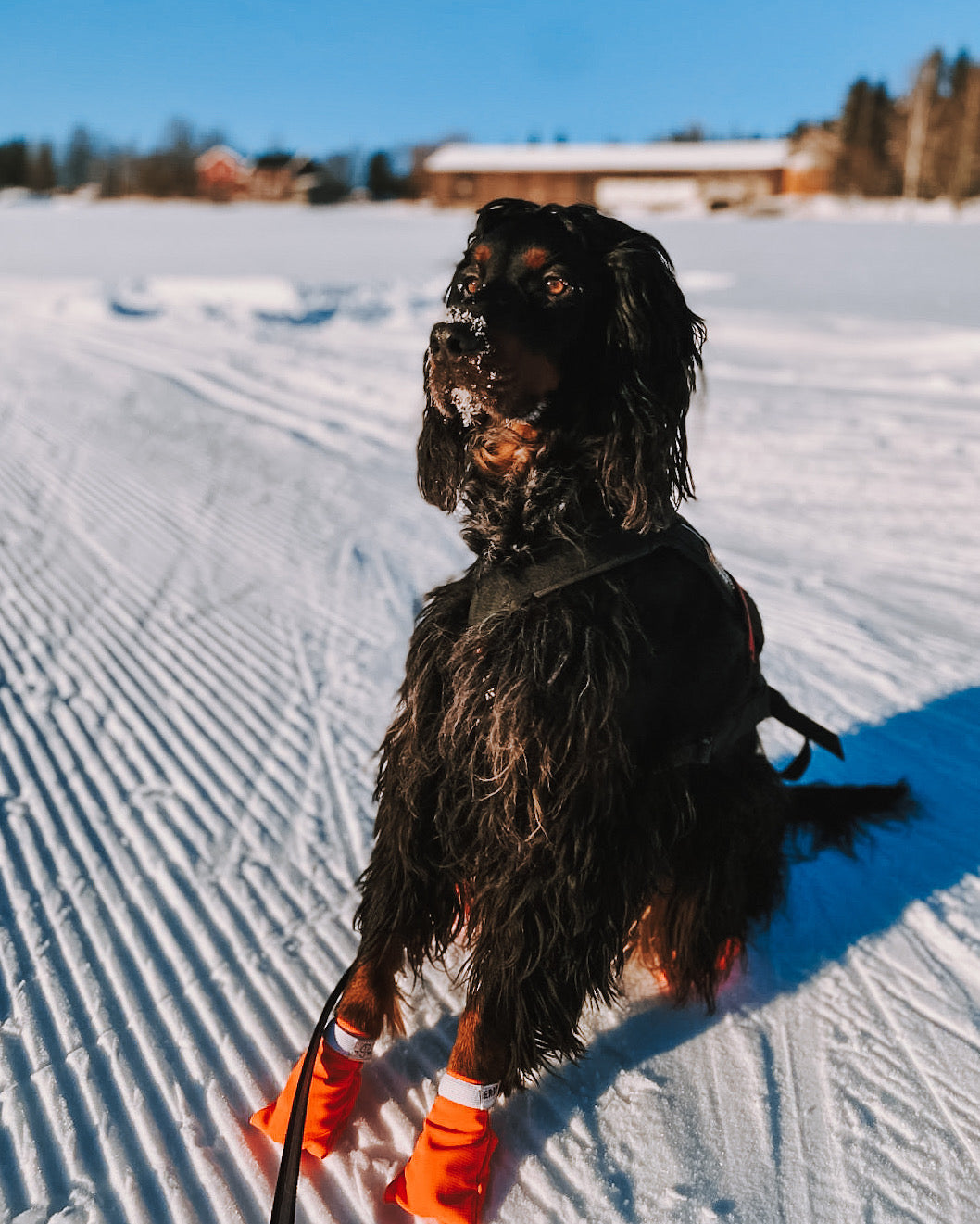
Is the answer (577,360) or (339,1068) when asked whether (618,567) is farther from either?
(339,1068)

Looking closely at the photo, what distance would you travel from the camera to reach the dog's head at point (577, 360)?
1651 mm

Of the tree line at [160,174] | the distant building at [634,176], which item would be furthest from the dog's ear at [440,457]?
the tree line at [160,174]

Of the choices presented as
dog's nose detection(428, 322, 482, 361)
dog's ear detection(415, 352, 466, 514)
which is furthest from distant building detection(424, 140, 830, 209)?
dog's nose detection(428, 322, 482, 361)

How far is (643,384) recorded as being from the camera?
1.68m

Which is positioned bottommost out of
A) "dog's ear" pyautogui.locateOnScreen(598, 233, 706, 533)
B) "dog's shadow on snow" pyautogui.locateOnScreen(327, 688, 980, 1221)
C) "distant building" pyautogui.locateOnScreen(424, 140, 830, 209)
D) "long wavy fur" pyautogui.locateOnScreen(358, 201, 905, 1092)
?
"dog's shadow on snow" pyautogui.locateOnScreen(327, 688, 980, 1221)

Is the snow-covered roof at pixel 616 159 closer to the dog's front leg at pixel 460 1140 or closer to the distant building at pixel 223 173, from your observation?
the distant building at pixel 223 173

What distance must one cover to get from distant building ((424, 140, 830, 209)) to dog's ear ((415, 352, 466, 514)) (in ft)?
157

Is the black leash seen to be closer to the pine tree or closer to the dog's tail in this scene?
the dog's tail

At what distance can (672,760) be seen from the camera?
1787 millimetres

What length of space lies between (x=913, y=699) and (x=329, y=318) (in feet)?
38.1

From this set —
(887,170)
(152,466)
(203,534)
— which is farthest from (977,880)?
(887,170)

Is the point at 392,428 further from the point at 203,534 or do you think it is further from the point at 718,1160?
the point at 718,1160

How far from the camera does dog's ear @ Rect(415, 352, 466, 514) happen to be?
189cm

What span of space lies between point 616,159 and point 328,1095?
5450 cm
